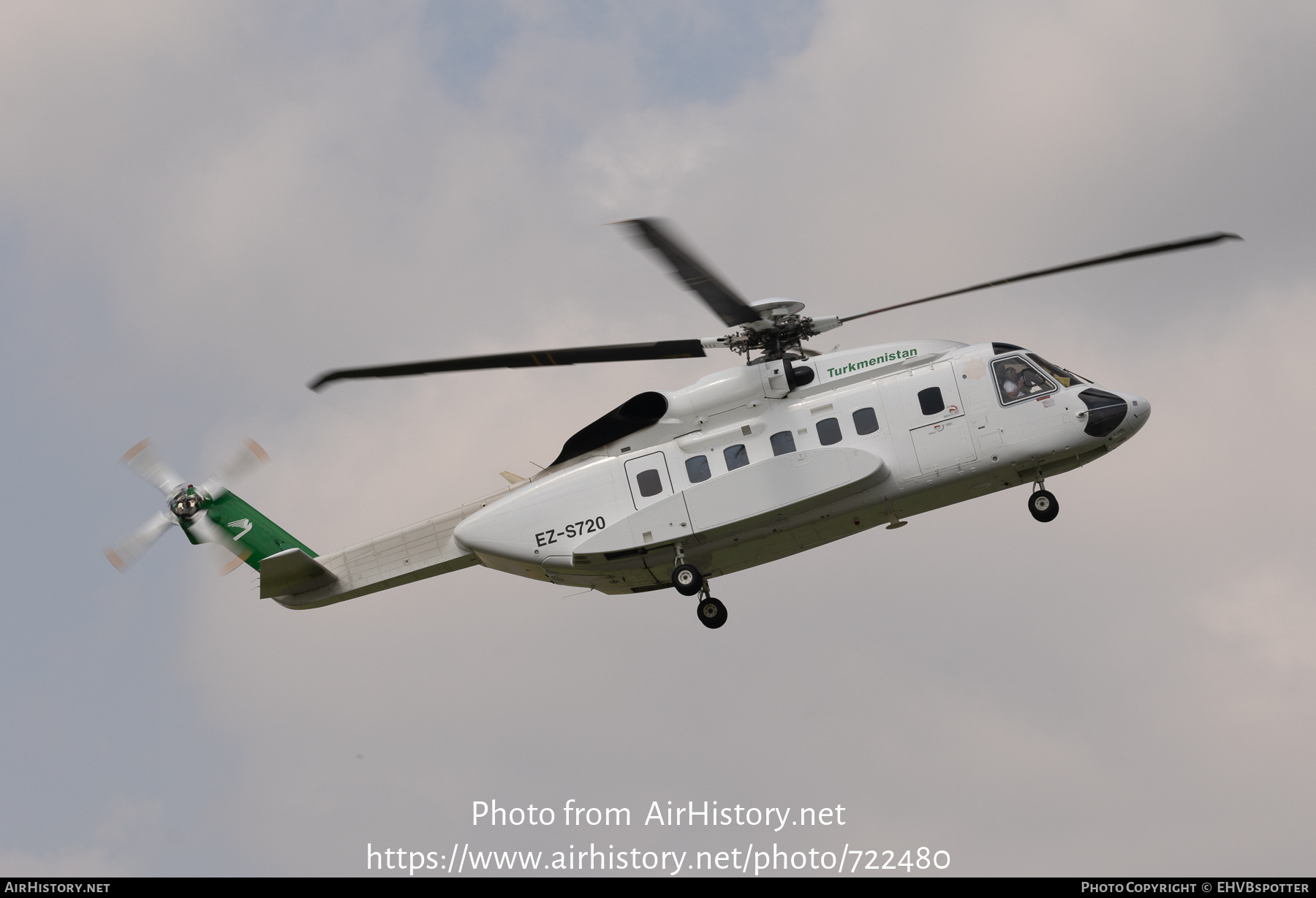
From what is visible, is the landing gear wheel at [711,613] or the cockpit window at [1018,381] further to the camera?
the landing gear wheel at [711,613]

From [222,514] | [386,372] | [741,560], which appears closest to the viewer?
[386,372]

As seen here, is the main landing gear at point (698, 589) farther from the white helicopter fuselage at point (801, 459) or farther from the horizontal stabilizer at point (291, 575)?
the horizontal stabilizer at point (291, 575)

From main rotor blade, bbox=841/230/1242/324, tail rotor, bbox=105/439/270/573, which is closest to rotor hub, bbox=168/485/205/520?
tail rotor, bbox=105/439/270/573

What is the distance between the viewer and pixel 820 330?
88.0 feet

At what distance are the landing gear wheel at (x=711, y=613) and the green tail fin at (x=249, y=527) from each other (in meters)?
10.1

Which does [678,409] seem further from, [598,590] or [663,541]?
[598,590]

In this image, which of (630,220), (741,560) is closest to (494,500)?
(741,560)

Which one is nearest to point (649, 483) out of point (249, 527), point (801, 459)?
point (801, 459)

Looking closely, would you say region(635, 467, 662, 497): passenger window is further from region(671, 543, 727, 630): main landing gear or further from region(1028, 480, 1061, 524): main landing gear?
region(1028, 480, 1061, 524): main landing gear

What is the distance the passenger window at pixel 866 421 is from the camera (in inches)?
1040

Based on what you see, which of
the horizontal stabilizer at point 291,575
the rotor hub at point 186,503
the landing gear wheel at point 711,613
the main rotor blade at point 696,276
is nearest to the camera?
the main rotor blade at point 696,276

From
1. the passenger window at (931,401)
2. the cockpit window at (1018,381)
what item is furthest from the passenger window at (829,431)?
the cockpit window at (1018,381)

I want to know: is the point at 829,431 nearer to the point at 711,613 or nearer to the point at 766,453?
the point at 766,453

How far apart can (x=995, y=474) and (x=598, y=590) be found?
9033mm
